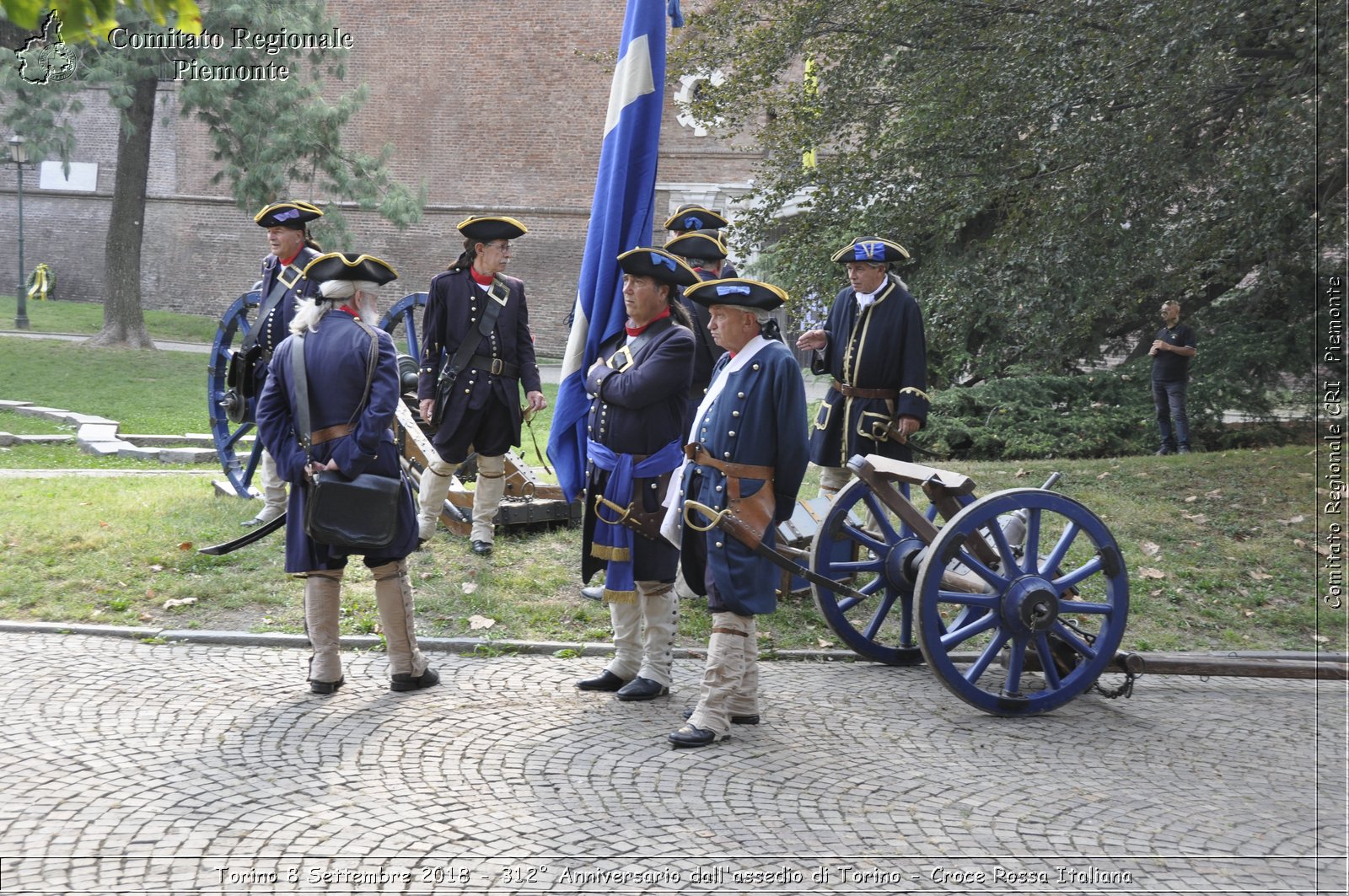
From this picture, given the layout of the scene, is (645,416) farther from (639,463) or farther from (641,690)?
(641,690)

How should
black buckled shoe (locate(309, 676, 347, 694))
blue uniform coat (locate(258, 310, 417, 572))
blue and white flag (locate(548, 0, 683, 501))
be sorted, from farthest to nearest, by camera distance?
blue and white flag (locate(548, 0, 683, 501))
black buckled shoe (locate(309, 676, 347, 694))
blue uniform coat (locate(258, 310, 417, 572))

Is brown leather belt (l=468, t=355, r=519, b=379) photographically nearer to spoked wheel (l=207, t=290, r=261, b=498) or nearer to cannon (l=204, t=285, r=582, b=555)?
cannon (l=204, t=285, r=582, b=555)

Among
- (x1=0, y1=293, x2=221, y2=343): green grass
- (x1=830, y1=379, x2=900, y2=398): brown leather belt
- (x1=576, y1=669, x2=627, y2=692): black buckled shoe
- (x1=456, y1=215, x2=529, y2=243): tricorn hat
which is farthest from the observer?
(x1=0, y1=293, x2=221, y2=343): green grass

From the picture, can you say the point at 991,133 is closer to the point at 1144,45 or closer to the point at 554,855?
the point at 1144,45

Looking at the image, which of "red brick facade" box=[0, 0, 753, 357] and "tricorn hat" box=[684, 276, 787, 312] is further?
"red brick facade" box=[0, 0, 753, 357]

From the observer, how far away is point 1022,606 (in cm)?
491

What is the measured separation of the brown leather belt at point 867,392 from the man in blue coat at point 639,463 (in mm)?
1734

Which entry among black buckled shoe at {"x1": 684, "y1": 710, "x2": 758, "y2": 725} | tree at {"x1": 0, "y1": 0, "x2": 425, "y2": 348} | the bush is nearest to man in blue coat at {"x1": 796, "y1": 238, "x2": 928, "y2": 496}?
black buckled shoe at {"x1": 684, "y1": 710, "x2": 758, "y2": 725}

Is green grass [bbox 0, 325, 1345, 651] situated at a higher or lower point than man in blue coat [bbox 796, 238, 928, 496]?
lower

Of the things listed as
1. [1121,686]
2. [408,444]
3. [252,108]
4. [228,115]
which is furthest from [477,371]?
[228,115]

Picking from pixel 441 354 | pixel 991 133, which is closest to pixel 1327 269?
pixel 991 133

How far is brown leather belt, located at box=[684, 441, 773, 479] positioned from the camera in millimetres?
4805

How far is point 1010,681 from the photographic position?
4.98 metres

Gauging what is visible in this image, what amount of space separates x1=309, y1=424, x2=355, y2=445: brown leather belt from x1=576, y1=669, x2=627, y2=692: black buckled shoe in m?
1.53
